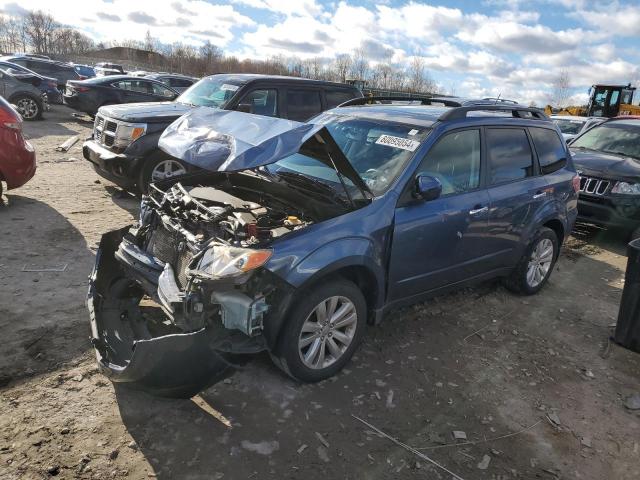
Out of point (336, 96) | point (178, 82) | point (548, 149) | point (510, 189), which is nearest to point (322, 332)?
point (510, 189)

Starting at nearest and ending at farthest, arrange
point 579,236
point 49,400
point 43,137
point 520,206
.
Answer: point 49,400
point 520,206
point 579,236
point 43,137

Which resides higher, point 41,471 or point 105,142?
point 105,142

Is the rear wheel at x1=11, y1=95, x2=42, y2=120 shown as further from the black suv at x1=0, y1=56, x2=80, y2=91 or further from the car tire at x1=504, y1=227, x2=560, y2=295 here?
the car tire at x1=504, y1=227, x2=560, y2=295

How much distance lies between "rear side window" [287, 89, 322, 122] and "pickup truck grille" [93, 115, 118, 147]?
2.65 meters

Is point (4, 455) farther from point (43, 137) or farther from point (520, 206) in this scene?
point (43, 137)

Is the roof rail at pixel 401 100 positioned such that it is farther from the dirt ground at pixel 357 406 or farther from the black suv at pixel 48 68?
the black suv at pixel 48 68

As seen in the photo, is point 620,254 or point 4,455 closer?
point 4,455

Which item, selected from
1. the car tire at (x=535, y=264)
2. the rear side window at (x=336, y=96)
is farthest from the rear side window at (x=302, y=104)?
the car tire at (x=535, y=264)

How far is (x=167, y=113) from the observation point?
7.09 meters

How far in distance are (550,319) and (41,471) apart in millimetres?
4501

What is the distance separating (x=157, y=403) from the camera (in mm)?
3066

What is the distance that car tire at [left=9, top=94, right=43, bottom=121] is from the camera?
1497 cm

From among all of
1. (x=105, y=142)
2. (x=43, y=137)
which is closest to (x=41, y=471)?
(x=105, y=142)

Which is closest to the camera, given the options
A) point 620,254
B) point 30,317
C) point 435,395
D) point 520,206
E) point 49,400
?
point 49,400
